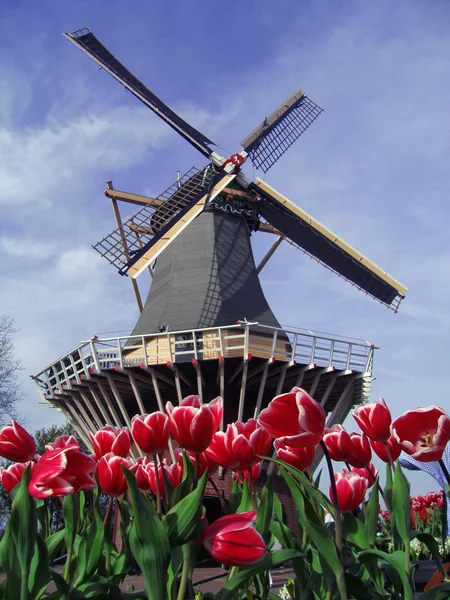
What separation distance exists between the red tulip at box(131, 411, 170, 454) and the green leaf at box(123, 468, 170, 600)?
529 millimetres

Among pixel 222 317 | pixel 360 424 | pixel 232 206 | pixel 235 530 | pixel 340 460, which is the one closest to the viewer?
pixel 235 530

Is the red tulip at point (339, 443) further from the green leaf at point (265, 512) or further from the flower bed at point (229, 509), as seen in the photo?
the green leaf at point (265, 512)

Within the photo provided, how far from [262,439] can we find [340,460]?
354mm

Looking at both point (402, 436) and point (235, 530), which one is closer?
point (235, 530)

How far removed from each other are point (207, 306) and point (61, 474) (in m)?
15.1

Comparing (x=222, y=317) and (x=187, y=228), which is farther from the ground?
(x=187, y=228)

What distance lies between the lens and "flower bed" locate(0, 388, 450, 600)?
1.76 m

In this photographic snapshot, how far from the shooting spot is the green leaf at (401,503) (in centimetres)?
203

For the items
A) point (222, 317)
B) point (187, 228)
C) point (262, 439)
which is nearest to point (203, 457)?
point (262, 439)

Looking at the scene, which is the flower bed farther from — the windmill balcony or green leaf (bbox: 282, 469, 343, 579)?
the windmill balcony

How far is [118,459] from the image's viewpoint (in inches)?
92.8

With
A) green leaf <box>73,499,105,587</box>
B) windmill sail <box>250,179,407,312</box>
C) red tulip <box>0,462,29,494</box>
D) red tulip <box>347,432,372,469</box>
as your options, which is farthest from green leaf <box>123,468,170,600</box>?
windmill sail <box>250,179,407,312</box>

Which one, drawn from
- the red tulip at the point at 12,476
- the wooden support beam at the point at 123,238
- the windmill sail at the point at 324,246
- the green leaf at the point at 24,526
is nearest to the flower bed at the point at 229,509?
the green leaf at the point at 24,526

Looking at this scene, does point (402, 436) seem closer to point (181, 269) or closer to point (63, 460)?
point (63, 460)
